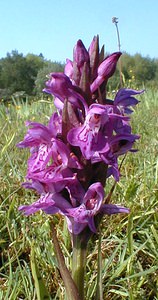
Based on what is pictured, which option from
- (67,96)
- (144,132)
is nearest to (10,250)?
(67,96)

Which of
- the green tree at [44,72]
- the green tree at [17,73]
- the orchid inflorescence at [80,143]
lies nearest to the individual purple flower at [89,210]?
the orchid inflorescence at [80,143]

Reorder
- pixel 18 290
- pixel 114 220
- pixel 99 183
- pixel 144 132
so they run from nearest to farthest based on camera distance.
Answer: pixel 99 183, pixel 18 290, pixel 114 220, pixel 144 132

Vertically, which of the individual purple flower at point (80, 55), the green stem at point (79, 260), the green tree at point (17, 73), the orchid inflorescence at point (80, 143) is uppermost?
the green tree at point (17, 73)

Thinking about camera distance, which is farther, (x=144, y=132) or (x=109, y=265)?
(x=144, y=132)

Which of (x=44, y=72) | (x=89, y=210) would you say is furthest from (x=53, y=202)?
(x=44, y=72)

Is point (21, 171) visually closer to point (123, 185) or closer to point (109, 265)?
point (123, 185)

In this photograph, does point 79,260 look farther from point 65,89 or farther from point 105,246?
point 105,246

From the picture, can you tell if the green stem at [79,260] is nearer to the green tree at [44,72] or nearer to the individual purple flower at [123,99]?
the individual purple flower at [123,99]

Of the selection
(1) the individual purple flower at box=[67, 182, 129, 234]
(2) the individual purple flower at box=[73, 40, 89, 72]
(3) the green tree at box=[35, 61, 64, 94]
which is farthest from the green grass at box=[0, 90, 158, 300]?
(3) the green tree at box=[35, 61, 64, 94]
